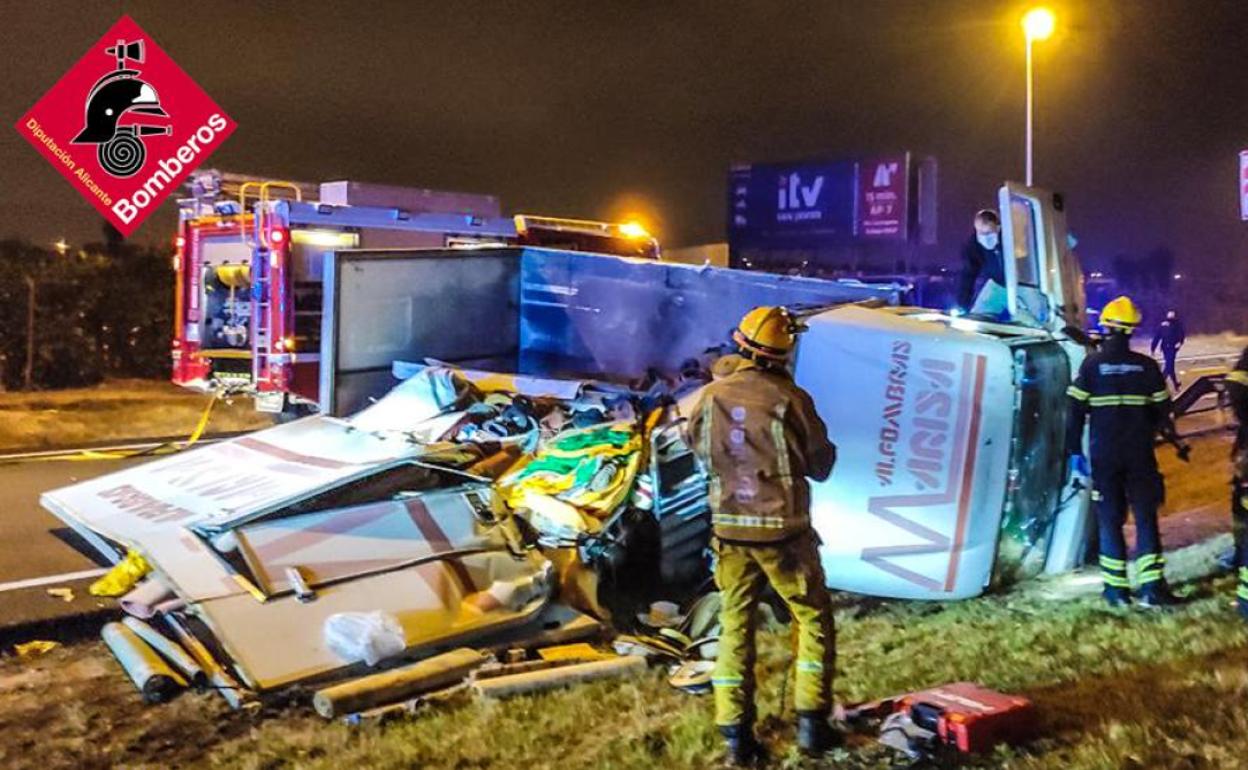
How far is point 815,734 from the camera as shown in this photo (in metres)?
3.83

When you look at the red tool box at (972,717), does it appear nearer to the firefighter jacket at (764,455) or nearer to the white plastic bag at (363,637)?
the firefighter jacket at (764,455)

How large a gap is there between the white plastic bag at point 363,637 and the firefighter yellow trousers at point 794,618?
157cm

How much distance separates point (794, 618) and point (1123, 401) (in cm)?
256

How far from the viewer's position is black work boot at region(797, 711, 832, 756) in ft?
12.6

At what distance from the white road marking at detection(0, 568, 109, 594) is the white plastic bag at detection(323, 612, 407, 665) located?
2.65 metres

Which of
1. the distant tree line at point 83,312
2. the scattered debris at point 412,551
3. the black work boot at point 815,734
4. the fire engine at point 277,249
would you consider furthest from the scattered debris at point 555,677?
the distant tree line at point 83,312

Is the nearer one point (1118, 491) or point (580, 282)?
point (1118, 491)

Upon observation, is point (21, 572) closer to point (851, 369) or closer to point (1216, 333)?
point (851, 369)

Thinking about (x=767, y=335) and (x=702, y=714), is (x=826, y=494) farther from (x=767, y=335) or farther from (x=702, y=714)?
(x=767, y=335)

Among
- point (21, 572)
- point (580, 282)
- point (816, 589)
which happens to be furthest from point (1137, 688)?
point (21, 572)

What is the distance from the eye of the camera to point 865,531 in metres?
5.62

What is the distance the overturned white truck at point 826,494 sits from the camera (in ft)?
16.6

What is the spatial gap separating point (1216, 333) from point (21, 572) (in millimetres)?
42389

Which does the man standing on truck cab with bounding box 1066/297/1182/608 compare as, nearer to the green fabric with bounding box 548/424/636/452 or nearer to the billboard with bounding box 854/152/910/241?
the green fabric with bounding box 548/424/636/452
